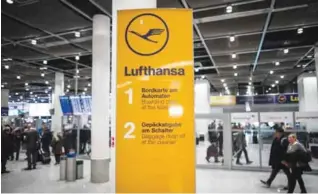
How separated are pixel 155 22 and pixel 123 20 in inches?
11.8

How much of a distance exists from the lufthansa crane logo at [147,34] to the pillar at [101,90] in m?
5.36

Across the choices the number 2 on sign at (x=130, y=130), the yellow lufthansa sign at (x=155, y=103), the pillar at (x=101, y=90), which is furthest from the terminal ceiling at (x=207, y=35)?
the number 2 on sign at (x=130, y=130)

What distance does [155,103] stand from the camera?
8.39 feet

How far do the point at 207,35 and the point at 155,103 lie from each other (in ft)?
24.1

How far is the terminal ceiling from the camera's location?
7020mm

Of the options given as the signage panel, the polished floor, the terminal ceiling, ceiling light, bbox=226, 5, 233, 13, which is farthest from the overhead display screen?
the signage panel

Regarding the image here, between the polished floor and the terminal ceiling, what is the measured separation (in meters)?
4.43

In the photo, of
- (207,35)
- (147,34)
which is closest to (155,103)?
(147,34)

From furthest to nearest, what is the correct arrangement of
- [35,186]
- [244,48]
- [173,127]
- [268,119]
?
[244,48]
[268,119]
[35,186]
[173,127]

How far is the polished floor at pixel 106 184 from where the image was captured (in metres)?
6.88

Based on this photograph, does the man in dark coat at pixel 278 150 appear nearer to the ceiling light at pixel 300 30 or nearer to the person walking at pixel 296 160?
the person walking at pixel 296 160

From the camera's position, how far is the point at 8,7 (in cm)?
688

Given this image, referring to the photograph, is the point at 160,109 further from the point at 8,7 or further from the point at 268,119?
the point at 268,119

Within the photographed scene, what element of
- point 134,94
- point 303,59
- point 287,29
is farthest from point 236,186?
point 303,59
